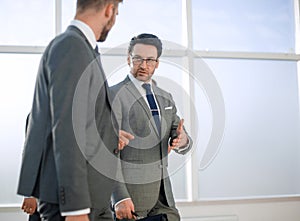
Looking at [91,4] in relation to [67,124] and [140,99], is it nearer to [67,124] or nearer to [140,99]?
[67,124]

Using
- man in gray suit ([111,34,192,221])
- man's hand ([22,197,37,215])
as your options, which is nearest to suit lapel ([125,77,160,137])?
man in gray suit ([111,34,192,221])

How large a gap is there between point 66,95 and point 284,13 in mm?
2934

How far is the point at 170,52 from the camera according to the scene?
131 inches

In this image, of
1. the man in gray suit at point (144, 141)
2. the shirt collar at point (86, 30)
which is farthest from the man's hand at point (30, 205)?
the shirt collar at point (86, 30)

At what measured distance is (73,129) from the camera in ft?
3.78

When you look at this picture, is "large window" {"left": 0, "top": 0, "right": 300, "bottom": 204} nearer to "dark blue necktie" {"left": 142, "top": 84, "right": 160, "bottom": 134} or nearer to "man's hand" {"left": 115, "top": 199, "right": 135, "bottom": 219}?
"dark blue necktie" {"left": 142, "top": 84, "right": 160, "bottom": 134}

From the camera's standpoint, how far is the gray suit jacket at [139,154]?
1.93m

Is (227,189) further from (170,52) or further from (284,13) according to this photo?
(284,13)

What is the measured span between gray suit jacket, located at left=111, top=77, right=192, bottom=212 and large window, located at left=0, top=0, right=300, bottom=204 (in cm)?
112

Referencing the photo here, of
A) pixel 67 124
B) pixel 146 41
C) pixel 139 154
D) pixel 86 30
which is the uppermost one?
pixel 146 41

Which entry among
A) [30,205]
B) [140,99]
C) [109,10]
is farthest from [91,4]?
[30,205]

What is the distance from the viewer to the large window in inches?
126

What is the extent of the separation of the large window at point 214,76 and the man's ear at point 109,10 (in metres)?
1.74

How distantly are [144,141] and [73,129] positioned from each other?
33.1 inches
